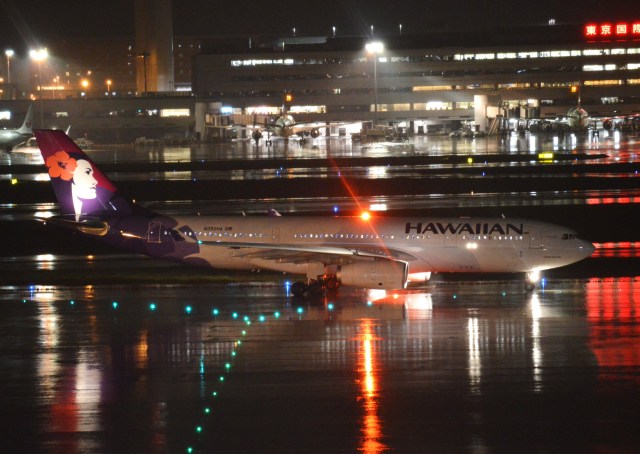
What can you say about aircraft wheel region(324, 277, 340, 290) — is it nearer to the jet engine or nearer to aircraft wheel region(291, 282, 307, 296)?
the jet engine

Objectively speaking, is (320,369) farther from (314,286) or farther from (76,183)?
(76,183)

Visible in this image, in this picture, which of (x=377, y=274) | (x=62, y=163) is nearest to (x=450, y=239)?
(x=377, y=274)

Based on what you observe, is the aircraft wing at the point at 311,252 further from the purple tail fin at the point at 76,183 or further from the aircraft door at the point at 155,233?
the purple tail fin at the point at 76,183

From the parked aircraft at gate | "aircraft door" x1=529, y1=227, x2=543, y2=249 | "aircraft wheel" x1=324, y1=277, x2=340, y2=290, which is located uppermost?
the parked aircraft at gate

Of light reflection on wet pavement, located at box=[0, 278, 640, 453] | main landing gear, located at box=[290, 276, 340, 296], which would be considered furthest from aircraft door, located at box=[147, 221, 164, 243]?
main landing gear, located at box=[290, 276, 340, 296]

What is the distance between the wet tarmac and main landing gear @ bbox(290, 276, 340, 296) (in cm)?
53

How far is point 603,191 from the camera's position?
76938 millimetres

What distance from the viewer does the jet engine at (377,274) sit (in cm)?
3809

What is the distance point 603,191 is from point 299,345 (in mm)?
52171

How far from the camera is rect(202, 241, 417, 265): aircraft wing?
130 feet

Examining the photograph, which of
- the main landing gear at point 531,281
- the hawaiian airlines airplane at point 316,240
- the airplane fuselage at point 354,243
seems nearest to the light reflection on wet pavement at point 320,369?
the main landing gear at point 531,281

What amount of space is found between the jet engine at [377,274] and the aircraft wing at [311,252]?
47.0 inches

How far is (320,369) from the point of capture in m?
28.6

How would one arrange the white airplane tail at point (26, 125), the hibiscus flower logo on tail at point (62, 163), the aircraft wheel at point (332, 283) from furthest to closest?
the white airplane tail at point (26, 125) → the hibiscus flower logo on tail at point (62, 163) → the aircraft wheel at point (332, 283)
